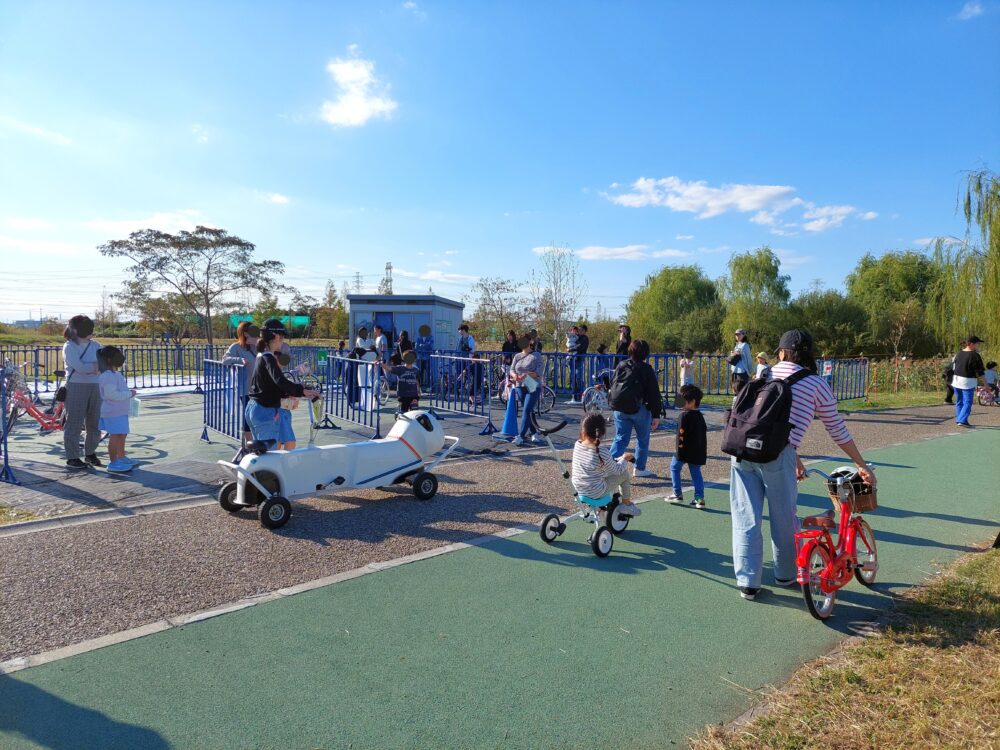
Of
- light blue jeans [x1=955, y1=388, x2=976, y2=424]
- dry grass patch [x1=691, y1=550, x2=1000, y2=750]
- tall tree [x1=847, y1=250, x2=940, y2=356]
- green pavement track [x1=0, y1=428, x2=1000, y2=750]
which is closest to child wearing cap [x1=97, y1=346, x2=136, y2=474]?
green pavement track [x1=0, y1=428, x2=1000, y2=750]

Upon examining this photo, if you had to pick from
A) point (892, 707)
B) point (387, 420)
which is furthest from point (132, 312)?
point (892, 707)

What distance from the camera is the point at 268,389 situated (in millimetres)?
6438

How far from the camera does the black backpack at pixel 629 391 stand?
297 inches

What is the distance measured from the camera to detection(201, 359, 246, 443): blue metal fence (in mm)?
8645

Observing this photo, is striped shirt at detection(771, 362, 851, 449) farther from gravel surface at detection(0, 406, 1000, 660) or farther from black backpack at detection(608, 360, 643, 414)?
black backpack at detection(608, 360, 643, 414)

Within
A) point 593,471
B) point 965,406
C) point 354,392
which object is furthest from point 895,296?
point 593,471

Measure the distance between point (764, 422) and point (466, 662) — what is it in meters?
2.26

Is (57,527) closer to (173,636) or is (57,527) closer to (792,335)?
(173,636)

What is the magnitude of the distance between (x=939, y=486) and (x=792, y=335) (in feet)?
17.5

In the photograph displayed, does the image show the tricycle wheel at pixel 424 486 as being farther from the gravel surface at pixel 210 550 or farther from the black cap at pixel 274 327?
the black cap at pixel 274 327

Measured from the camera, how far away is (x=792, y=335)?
4.32 meters

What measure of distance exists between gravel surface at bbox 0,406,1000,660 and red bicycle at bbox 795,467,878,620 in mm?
2663

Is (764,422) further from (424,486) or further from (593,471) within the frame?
(424,486)

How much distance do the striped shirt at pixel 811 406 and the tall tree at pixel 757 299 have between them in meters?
41.9
